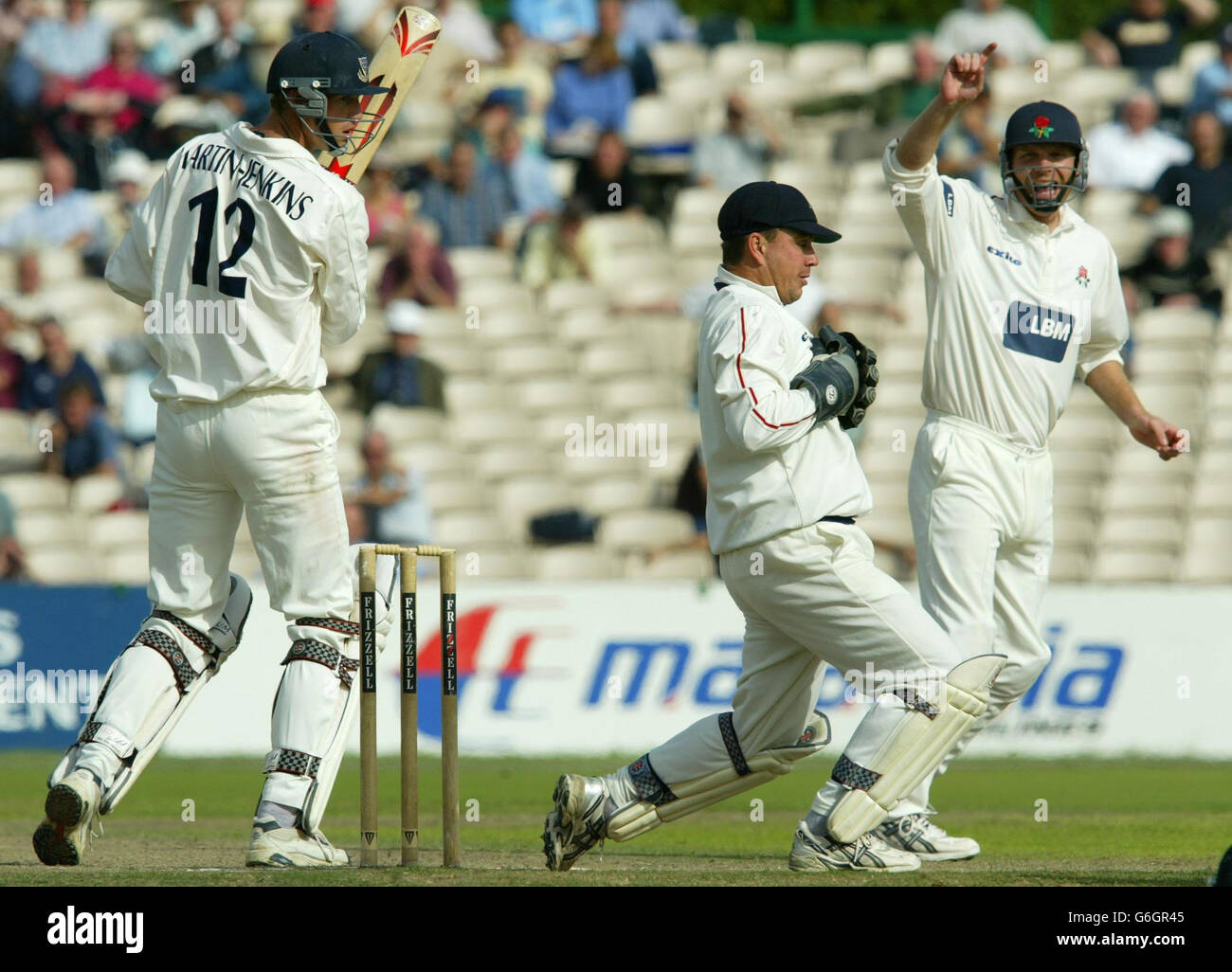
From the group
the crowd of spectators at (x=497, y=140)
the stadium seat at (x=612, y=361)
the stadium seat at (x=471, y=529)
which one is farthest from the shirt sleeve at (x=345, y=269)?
the stadium seat at (x=612, y=361)

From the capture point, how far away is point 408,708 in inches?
223

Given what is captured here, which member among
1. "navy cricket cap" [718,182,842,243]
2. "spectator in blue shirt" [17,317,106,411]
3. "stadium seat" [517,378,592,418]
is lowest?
"stadium seat" [517,378,592,418]

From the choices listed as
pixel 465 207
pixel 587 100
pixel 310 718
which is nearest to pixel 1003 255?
pixel 310 718

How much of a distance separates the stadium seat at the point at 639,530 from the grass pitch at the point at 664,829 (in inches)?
85.6

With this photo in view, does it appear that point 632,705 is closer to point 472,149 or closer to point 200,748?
point 200,748

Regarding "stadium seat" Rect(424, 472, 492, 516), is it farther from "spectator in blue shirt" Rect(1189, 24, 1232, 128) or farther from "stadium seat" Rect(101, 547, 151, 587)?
"spectator in blue shirt" Rect(1189, 24, 1232, 128)

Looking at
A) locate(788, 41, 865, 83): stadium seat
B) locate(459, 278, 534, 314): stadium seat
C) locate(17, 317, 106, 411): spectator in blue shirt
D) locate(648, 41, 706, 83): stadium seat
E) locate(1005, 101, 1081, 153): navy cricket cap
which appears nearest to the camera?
locate(1005, 101, 1081, 153): navy cricket cap

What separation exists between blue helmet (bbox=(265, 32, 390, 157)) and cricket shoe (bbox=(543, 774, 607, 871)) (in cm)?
212

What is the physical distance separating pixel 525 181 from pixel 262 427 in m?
9.94

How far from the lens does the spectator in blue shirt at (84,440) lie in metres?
13.1

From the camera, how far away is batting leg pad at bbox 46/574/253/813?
5.43m

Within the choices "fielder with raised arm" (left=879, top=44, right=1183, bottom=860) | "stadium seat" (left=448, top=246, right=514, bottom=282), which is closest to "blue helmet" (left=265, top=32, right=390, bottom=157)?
"fielder with raised arm" (left=879, top=44, right=1183, bottom=860)

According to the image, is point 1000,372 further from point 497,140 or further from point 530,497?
point 497,140
